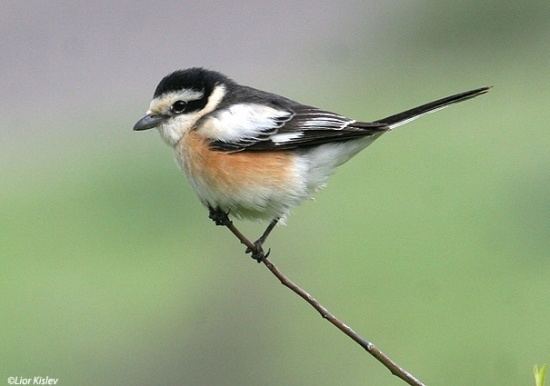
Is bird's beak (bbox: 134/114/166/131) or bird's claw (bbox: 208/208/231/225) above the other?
bird's beak (bbox: 134/114/166/131)

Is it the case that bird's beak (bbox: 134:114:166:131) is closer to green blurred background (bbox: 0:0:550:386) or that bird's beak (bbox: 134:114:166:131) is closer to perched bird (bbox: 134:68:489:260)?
perched bird (bbox: 134:68:489:260)

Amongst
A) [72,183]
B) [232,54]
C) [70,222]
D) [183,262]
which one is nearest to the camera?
[183,262]

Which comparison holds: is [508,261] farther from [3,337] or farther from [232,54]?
[232,54]

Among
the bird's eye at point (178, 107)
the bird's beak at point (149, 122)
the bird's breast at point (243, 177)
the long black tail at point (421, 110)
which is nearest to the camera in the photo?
the long black tail at point (421, 110)

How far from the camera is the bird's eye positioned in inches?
212

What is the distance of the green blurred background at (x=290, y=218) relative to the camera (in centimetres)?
903

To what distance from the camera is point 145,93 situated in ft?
46.7

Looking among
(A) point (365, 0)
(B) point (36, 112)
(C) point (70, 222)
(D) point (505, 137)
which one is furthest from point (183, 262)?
(A) point (365, 0)

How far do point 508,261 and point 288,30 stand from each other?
6879 millimetres

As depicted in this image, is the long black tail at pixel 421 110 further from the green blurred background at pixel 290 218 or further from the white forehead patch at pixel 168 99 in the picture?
the green blurred background at pixel 290 218

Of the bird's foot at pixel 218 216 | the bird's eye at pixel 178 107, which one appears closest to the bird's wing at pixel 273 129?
the bird's eye at pixel 178 107

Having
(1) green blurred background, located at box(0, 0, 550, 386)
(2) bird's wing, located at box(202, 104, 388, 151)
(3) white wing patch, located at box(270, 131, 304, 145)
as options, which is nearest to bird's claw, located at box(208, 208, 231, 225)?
(2) bird's wing, located at box(202, 104, 388, 151)

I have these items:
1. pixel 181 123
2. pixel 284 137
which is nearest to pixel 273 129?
pixel 284 137

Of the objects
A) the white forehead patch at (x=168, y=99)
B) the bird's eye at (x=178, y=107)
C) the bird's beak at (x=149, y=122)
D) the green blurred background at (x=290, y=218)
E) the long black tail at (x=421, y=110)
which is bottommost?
the green blurred background at (x=290, y=218)
